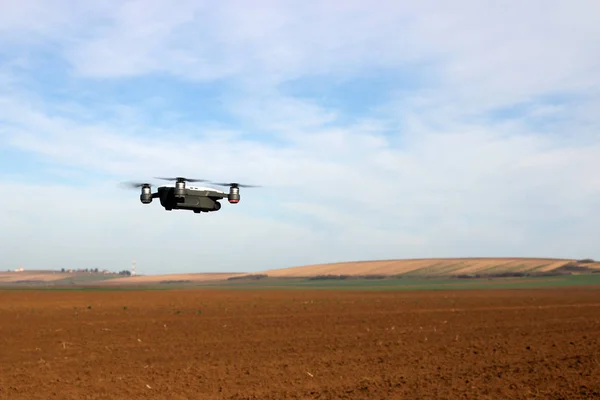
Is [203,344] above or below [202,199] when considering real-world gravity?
below

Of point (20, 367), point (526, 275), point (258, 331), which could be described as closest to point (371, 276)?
point (526, 275)

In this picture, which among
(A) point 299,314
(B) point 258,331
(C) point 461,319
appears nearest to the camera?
(B) point 258,331

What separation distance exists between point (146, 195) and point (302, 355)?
53.1 feet

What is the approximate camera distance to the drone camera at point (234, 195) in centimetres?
1199

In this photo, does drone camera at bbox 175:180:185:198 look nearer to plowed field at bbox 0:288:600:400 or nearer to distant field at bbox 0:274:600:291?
plowed field at bbox 0:288:600:400

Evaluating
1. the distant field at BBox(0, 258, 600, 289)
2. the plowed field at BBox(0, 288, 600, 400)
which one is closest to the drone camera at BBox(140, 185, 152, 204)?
the plowed field at BBox(0, 288, 600, 400)

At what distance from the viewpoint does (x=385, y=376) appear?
71.2ft

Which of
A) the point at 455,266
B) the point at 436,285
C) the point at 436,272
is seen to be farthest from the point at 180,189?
the point at 455,266

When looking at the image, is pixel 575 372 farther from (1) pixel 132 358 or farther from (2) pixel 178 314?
(2) pixel 178 314

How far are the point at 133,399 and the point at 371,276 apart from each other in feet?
517

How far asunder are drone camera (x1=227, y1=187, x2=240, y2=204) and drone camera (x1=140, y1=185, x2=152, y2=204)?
5.13 feet

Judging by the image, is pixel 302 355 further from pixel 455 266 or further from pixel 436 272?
pixel 455 266

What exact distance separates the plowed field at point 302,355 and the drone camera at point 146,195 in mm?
9534

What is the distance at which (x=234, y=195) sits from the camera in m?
12.0
